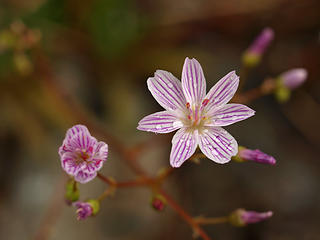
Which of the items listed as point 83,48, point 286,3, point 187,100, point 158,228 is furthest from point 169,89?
point 286,3

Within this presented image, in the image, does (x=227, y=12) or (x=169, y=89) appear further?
(x=227, y=12)

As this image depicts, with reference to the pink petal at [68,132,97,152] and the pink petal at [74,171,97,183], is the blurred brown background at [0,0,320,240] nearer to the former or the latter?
the pink petal at [68,132,97,152]

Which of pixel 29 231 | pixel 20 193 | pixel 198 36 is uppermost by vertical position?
pixel 198 36

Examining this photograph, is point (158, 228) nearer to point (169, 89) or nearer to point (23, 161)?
point (23, 161)

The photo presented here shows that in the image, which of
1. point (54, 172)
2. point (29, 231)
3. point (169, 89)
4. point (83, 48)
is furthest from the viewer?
point (83, 48)

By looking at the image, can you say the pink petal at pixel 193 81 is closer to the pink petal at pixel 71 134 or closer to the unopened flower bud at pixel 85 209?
the pink petal at pixel 71 134

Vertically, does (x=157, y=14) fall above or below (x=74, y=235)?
above

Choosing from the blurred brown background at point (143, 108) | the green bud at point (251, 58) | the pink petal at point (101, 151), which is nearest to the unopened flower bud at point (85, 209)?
the pink petal at point (101, 151)
